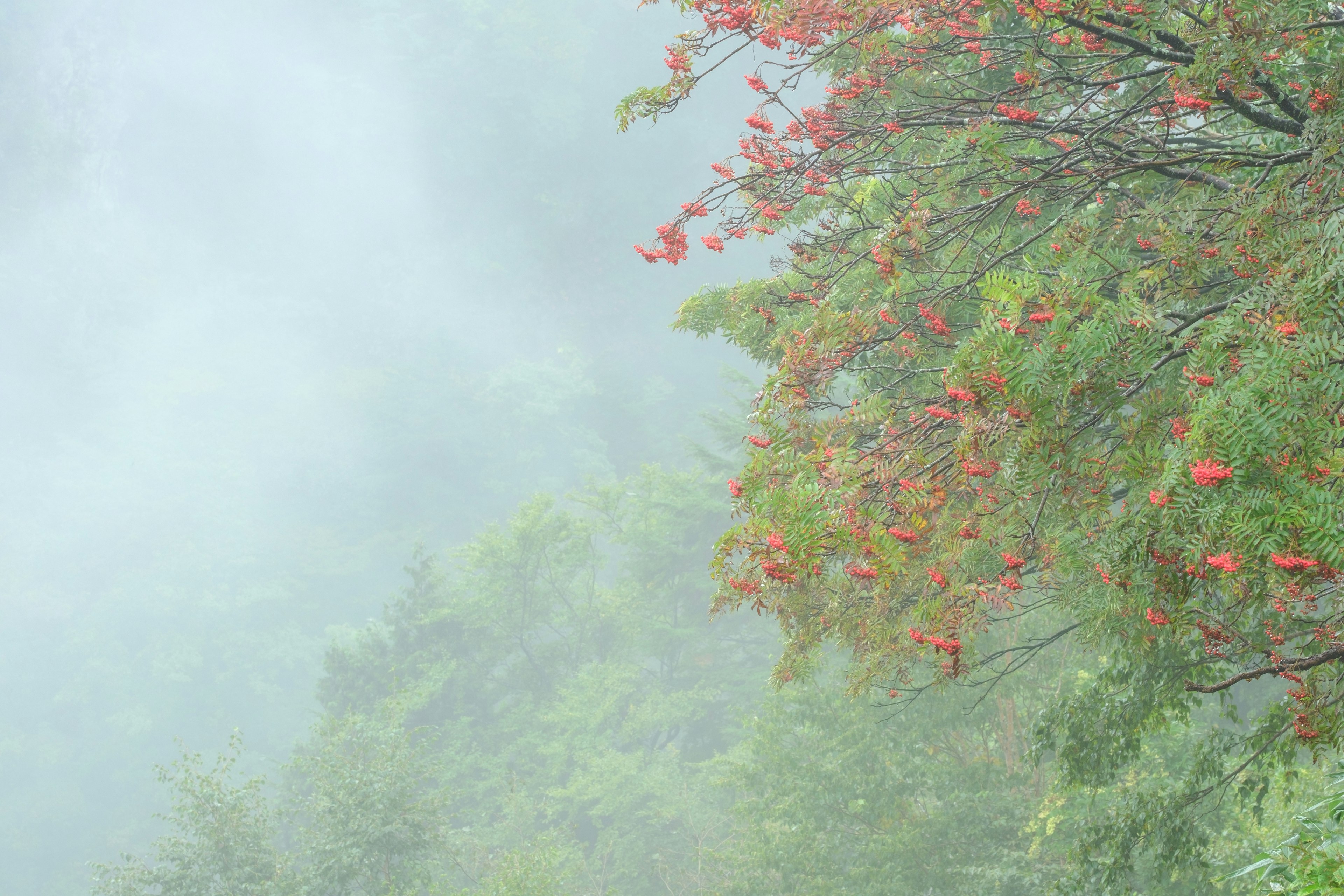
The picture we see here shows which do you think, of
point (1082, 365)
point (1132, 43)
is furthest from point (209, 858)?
point (1132, 43)

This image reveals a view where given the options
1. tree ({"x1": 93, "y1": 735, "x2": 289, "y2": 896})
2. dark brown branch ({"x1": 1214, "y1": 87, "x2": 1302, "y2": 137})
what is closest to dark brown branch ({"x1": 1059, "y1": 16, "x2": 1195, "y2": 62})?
dark brown branch ({"x1": 1214, "y1": 87, "x2": 1302, "y2": 137})

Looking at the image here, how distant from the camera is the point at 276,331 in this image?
216 feet

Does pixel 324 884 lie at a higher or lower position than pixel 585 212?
lower

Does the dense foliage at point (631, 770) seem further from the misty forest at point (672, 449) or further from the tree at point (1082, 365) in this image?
the tree at point (1082, 365)

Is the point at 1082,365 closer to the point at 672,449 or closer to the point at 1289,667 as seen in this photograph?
the point at 1289,667

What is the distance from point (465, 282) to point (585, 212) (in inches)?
458

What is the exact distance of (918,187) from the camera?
3.85 m

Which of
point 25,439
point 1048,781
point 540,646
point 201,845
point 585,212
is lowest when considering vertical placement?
point 1048,781

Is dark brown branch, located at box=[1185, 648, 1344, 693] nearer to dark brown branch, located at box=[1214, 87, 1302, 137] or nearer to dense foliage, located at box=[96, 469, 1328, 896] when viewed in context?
dark brown branch, located at box=[1214, 87, 1302, 137]

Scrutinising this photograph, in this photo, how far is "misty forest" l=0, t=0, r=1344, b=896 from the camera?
7.40 feet

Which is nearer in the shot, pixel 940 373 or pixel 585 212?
pixel 940 373

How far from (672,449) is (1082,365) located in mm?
51969

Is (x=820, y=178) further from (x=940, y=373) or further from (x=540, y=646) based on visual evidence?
(x=540, y=646)

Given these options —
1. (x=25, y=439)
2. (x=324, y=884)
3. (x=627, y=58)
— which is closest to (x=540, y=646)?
(x=324, y=884)
